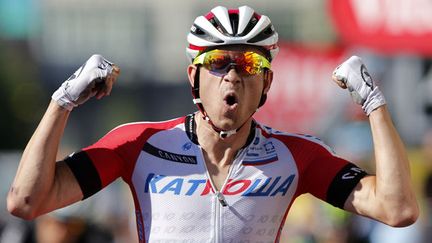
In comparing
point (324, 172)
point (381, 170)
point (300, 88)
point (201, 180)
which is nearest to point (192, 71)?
point (201, 180)

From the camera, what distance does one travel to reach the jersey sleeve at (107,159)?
6871mm

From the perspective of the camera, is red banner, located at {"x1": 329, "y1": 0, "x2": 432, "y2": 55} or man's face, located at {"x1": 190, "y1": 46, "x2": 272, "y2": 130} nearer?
man's face, located at {"x1": 190, "y1": 46, "x2": 272, "y2": 130}

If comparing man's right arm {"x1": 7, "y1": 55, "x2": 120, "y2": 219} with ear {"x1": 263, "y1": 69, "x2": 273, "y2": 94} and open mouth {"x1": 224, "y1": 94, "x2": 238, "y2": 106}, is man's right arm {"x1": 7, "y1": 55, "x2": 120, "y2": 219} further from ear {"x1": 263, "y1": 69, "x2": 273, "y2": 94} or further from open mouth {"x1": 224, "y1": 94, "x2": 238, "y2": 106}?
→ ear {"x1": 263, "y1": 69, "x2": 273, "y2": 94}

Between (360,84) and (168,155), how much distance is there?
40.9 inches

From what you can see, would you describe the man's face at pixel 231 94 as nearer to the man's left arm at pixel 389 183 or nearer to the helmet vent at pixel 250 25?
the helmet vent at pixel 250 25

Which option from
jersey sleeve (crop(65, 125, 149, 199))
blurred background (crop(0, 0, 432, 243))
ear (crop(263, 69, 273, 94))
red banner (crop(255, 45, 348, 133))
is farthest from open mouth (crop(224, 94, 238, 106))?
red banner (crop(255, 45, 348, 133))

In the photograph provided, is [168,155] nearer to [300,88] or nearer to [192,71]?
[192,71]

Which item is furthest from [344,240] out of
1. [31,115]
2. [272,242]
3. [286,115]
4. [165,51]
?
[165,51]

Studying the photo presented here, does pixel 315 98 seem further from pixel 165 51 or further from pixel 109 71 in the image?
pixel 165 51

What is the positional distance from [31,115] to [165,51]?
1139 cm

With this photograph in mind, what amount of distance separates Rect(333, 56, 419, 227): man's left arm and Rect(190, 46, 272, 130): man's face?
1.43ft

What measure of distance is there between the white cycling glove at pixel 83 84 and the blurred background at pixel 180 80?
4.77 m

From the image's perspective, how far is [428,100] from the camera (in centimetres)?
2756

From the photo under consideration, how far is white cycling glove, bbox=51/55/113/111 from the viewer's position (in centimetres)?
676
